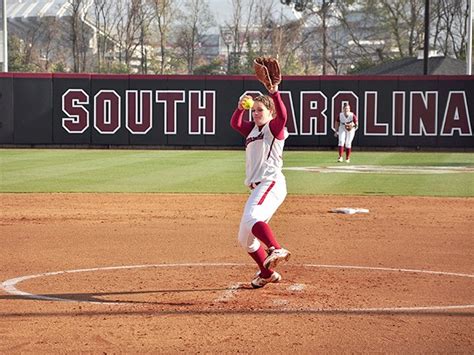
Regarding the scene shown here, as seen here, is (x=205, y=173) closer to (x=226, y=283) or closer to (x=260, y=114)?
(x=226, y=283)

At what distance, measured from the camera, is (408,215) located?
1549 centimetres

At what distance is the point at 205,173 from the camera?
24.2 metres

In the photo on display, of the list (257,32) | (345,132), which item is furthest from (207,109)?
(257,32)

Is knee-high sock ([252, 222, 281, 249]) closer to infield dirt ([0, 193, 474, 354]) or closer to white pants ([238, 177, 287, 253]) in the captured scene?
white pants ([238, 177, 287, 253])

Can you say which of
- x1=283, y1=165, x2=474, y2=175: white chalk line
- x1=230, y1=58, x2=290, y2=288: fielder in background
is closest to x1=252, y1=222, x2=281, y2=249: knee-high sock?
x1=230, y1=58, x2=290, y2=288: fielder in background

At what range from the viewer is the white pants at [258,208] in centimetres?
883

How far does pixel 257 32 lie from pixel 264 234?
55.7 metres

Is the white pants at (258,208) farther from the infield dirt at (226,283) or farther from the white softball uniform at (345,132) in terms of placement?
the white softball uniform at (345,132)

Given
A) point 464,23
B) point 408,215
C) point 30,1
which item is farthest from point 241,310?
point 30,1

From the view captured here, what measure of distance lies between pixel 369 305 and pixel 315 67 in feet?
218

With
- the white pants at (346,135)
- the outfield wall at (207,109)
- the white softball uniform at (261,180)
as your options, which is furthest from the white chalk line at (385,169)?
the white softball uniform at (261,180)

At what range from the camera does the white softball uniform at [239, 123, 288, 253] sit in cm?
888

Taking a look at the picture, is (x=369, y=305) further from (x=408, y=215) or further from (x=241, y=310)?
(x=408, y=215)

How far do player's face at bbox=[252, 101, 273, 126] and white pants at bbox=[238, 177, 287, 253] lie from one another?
577mm
